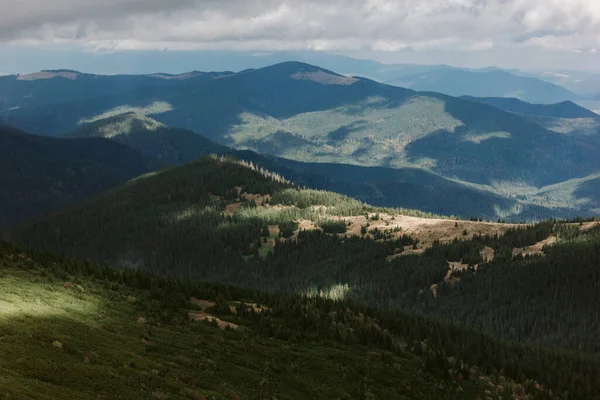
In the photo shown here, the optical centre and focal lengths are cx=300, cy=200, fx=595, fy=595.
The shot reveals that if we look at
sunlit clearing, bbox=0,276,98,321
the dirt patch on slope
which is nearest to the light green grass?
sunlit clearing, bbox=0,276,98,321

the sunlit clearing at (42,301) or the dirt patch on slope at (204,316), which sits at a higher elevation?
the sunlit clearing at (42,301)

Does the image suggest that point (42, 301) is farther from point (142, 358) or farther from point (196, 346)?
point (196, 346)

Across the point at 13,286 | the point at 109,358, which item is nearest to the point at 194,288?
the point at 13,286

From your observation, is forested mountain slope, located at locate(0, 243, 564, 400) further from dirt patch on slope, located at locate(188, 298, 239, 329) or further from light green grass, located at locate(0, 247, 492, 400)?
dirt patch on slope, located at locate(188, 298, 239, 329)

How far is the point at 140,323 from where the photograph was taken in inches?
2601

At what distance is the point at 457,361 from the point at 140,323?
42699 mm

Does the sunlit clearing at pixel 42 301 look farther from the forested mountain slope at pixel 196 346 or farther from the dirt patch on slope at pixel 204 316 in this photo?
the dirt patch on slope at pixel 204 316

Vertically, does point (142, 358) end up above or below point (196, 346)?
above

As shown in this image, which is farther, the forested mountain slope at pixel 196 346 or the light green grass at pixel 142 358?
the forested mountain slope at pixel 196 346

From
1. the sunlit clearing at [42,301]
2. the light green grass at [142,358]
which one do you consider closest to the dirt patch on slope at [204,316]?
the light green grass at [142,358]

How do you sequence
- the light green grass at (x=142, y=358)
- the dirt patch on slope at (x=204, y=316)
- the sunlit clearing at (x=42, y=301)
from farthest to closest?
the dirt patch on slope at (x=204, y=316)
the sunlit clearing at (x=42, y=301)
the light green grass at (x=142, y=358)

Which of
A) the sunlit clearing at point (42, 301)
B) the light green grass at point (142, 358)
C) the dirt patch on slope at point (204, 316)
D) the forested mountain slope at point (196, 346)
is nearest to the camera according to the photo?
the light green grass at point (142, 358)

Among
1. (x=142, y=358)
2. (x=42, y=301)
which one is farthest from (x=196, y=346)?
(x=42, y=301)

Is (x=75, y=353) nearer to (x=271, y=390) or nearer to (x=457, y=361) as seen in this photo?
(x=271, y=390)
